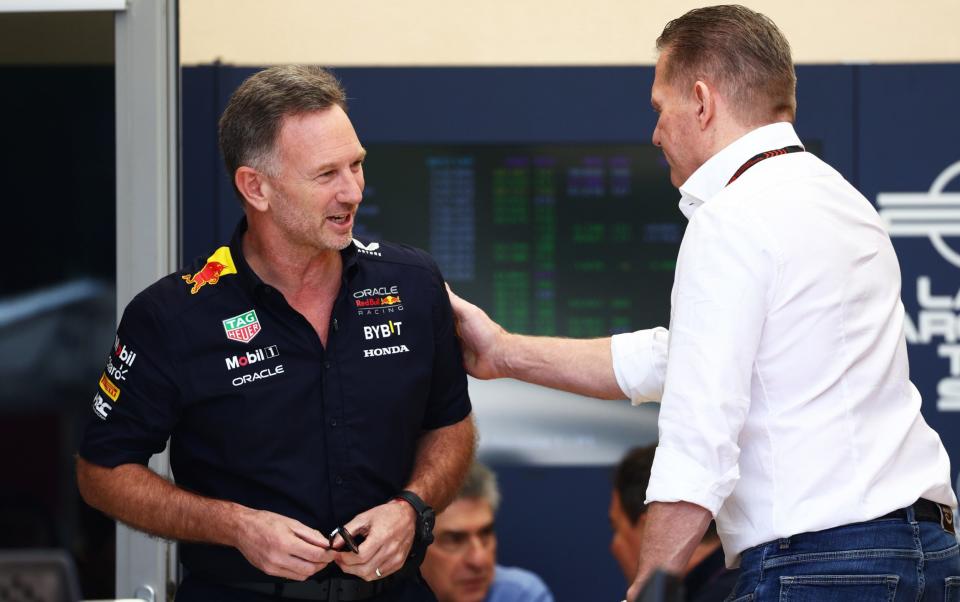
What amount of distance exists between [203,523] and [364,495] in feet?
0.86

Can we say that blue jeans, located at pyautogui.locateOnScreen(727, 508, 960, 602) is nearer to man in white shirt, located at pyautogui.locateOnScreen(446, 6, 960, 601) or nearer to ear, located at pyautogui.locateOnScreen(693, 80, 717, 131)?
man in white shirt, located at pyautogui.locateOnScreen(446, 6, 960, 601)

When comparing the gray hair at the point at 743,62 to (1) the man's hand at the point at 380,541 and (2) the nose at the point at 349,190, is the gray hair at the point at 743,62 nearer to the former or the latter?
(2) the nose at the point at 349,190

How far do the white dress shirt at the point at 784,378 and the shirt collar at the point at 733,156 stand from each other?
8cm

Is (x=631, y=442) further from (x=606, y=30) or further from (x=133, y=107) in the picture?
(x=133, y=107)

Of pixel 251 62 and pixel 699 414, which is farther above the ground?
pixel 251 62

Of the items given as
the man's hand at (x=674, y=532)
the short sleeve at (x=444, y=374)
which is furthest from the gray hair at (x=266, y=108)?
the man's hand at (x=674, y=532)

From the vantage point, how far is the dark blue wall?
3.12 meters

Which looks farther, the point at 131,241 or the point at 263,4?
the point at 263,4

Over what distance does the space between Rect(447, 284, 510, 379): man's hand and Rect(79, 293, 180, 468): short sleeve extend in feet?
1.90

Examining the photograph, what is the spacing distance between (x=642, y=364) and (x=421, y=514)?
495 millimetres

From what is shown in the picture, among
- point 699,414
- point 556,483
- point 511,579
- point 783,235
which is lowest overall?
point 511,579

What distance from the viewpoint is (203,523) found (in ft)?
6.41

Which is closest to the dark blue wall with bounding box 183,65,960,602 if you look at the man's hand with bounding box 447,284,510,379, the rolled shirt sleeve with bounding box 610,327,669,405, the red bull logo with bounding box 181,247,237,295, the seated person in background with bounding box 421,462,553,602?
the seated person in background with bounding box 421,462,553,602

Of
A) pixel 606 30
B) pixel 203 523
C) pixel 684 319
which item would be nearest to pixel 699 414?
pixel 684 319
